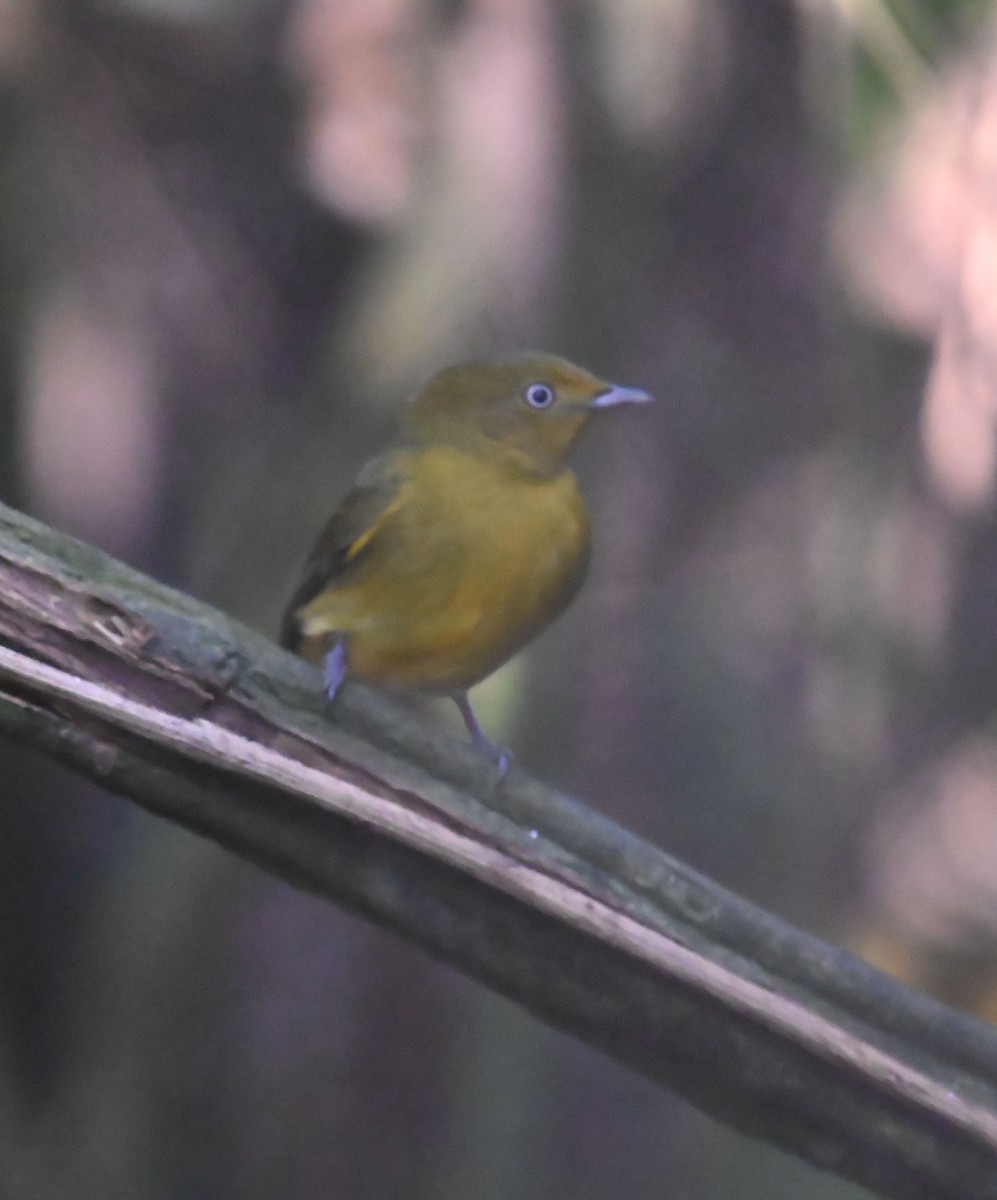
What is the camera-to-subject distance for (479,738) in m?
1.01

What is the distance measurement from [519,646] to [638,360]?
0.99 ft

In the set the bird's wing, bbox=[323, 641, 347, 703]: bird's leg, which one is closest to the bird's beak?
the bird's wing

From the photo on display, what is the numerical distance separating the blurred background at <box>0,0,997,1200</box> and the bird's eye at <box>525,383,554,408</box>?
17cm

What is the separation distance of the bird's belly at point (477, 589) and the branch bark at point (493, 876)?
0.20m

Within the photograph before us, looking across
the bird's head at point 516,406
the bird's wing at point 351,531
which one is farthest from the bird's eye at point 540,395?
the bird's wing at point 351,531

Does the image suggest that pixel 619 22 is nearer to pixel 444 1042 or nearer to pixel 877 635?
pixel 877 635

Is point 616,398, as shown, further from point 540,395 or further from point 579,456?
point 579,456

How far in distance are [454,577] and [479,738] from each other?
13 centimetres

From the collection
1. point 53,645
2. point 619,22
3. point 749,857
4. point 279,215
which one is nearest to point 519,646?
point 749,857

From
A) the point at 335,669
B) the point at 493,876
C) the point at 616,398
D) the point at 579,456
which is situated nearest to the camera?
the point at 493,876

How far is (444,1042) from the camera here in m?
1.11

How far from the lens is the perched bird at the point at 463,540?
3.22 feet

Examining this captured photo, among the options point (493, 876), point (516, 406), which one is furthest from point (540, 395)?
point (493, 876)

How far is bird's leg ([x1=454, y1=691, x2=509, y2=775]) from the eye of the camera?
0.84m
